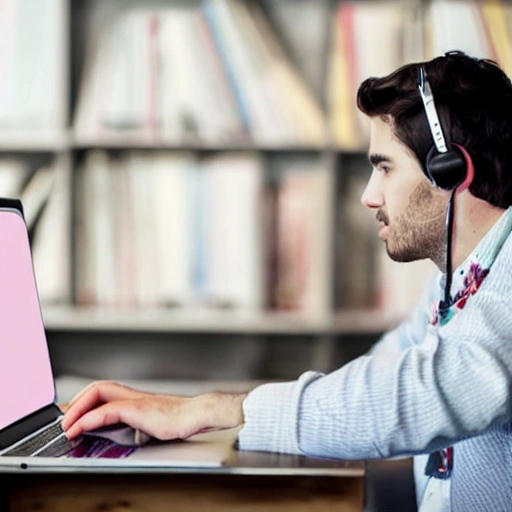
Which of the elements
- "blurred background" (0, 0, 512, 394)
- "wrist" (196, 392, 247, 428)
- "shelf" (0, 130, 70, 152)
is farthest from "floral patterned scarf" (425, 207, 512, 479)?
"shelf" (0, 130, 70, 152)

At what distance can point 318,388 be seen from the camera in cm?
76

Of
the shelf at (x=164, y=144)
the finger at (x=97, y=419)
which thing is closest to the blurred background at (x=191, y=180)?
the shelf at (x=164, y=144)

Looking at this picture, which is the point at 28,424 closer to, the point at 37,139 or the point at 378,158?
the point at 378,158

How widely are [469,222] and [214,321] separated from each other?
1.23 metres

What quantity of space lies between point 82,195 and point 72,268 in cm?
17

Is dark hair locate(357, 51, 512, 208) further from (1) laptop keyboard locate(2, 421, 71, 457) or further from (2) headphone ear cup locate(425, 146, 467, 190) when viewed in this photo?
(1) laptop keyboard locate(2, 421, 71, 457)

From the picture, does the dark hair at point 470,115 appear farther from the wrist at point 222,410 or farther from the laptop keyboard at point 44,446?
the laptop keyboard at point 44,446

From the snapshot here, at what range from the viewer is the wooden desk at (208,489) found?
0.73m

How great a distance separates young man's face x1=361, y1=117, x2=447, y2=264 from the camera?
845 mm

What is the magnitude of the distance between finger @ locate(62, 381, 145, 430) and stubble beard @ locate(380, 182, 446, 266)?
28 cm

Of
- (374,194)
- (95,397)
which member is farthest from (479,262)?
(95,397)

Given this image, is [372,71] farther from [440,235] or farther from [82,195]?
[440,235]

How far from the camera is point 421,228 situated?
2.79 feet

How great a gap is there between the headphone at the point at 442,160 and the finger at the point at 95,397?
0.34 meters
